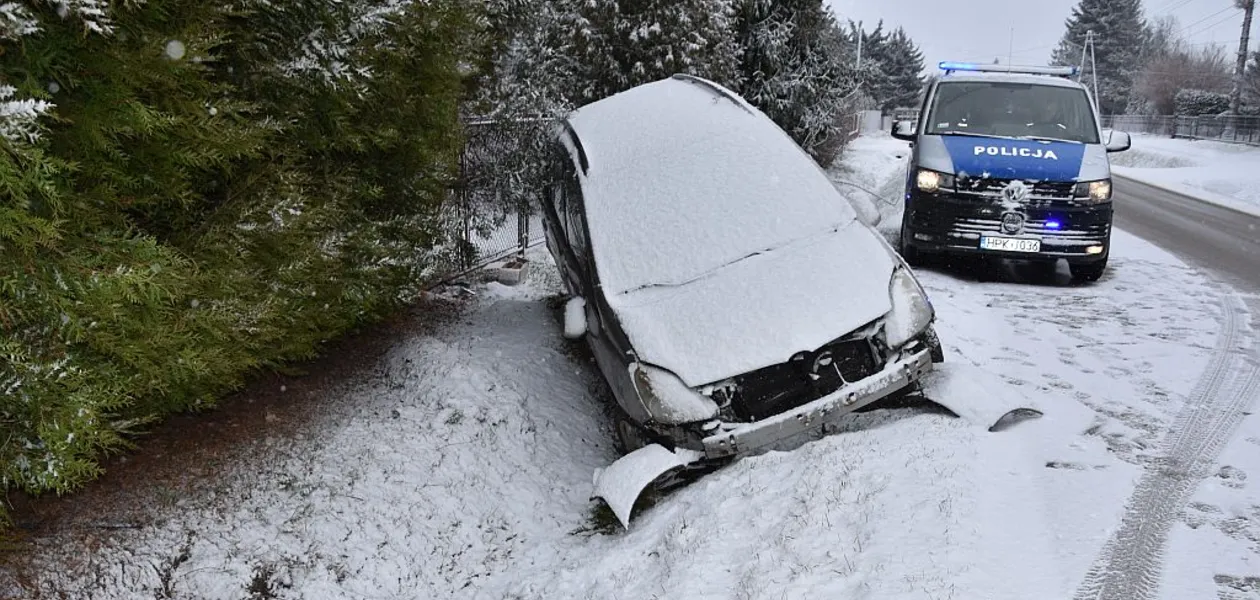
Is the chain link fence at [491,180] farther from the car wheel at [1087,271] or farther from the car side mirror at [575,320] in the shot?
the car wheel at [1087,271]

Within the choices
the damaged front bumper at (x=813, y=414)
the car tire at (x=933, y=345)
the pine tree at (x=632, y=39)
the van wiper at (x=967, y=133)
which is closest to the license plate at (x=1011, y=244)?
the van wiper at (x=967, y=133)

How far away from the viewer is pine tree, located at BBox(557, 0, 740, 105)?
10.2 metres

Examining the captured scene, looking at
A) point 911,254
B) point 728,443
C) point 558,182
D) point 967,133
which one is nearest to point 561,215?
point 558,182

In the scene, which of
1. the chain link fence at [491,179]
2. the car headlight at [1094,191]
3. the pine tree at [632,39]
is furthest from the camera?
the pine tree at [632,39]

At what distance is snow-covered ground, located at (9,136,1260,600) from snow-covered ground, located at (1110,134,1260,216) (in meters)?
14.8

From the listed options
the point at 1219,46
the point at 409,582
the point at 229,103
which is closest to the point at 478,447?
the point at 409,582

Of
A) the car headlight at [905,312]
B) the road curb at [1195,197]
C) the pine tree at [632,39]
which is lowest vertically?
the road curb at [1195,197]

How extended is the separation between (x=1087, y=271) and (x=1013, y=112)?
6.00 ft

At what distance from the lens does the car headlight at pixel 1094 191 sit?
7.79m

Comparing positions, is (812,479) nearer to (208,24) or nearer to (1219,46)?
(208,24)

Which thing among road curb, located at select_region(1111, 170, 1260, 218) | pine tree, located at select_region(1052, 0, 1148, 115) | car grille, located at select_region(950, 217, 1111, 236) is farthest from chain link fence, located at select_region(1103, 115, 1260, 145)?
car grille, located at select_region(950, 217, 1111, 236)

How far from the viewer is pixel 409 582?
4.15 meters

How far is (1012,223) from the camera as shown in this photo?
7.86 metres

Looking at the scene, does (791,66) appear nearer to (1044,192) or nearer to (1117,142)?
(1117,142)
